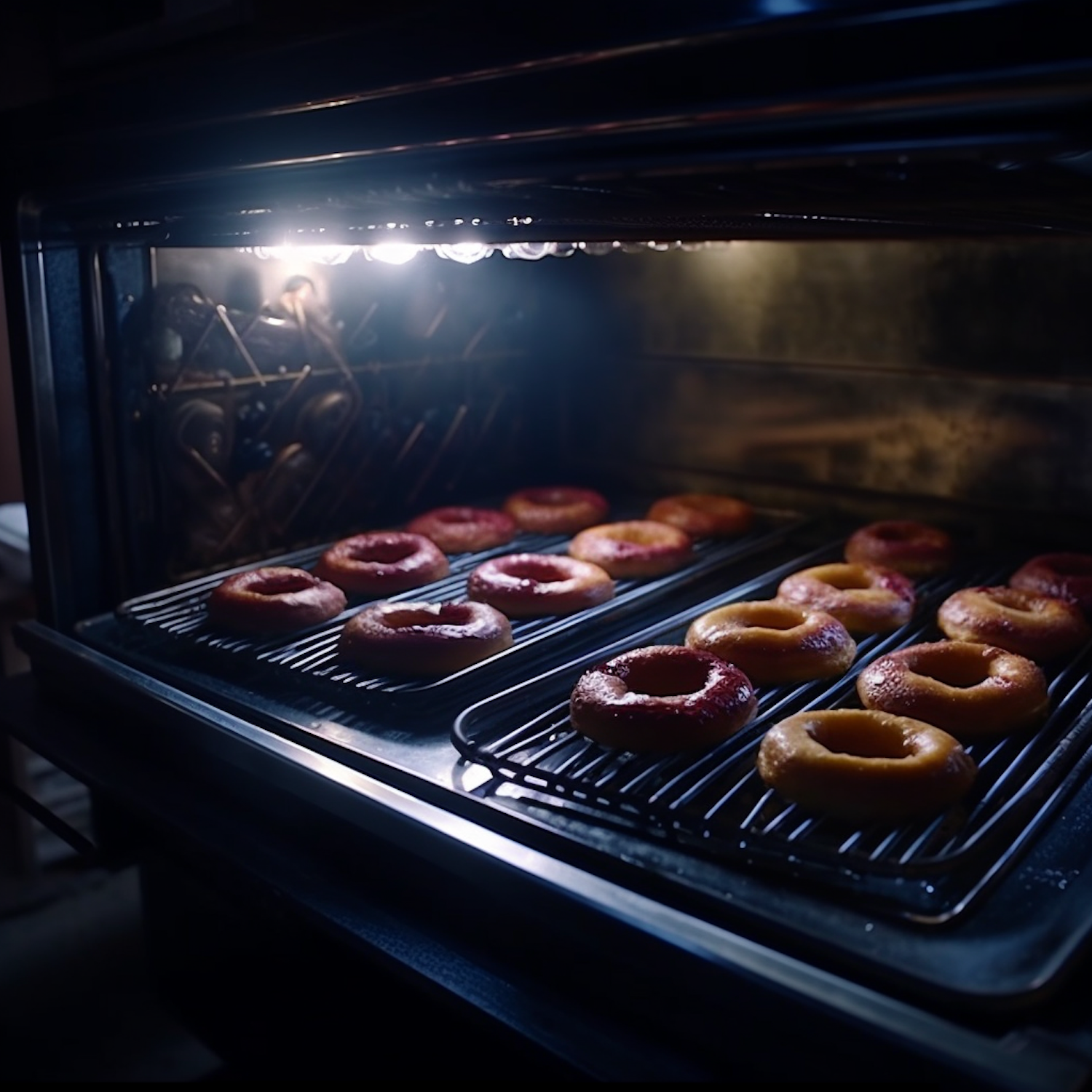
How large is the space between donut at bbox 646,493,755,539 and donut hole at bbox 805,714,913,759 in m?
1.23

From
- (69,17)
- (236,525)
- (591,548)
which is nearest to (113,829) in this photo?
(236,525)

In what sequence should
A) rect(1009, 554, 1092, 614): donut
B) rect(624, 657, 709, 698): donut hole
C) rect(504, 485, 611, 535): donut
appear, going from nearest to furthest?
rect(624, 657, 709, 698): donut hole
rect(1009, 554, 1092, 614): donut
rect(504, 485, 611, 535): donut

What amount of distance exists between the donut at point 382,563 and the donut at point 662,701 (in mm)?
750

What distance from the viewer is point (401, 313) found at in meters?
3.08

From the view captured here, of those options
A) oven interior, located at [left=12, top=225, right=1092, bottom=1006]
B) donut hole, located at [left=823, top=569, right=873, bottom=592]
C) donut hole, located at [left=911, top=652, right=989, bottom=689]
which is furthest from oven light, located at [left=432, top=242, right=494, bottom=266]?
donut hole, located at [left=911, top=652, right=989, bottom=689]

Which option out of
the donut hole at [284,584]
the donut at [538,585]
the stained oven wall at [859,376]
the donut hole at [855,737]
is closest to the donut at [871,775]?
the donut hole at [855,737]

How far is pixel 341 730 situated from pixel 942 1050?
1.09m

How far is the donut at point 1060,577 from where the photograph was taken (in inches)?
91.0

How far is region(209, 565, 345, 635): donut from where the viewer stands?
2289mm

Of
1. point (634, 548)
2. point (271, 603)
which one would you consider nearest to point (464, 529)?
point (634, 548)

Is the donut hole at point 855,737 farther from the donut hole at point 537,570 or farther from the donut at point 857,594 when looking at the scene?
the donut hole at point 537,570

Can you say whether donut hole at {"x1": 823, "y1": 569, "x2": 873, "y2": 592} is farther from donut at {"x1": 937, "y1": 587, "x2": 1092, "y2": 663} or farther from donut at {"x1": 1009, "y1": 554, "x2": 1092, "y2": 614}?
donut at {"x1": 1009, "y1": 554, "x2": 1092, "y2": 614}

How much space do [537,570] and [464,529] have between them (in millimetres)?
382

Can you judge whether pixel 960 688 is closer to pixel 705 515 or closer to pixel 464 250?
pixel 705 515
